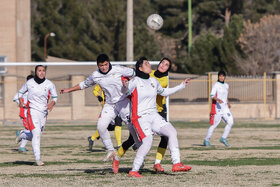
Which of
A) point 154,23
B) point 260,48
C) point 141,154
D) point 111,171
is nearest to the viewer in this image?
point 141,154

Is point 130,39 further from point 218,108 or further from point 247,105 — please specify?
point 218,108

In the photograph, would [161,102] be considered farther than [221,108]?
No

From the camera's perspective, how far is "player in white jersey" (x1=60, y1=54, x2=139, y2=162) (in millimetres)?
12469

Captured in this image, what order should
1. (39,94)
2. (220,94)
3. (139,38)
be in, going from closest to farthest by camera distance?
(39,94) < (220,94) < (139,38)

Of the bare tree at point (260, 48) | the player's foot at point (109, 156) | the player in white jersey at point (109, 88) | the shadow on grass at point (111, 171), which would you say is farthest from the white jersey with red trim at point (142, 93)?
the bare tree at point (260, 48)

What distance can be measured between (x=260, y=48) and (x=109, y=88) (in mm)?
42984

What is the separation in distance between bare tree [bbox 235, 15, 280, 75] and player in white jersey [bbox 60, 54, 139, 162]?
128 feet

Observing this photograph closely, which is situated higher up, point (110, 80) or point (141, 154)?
point (110, 80)

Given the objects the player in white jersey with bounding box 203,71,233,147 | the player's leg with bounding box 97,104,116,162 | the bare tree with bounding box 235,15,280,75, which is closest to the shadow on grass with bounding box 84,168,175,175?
the player's leg with bounding box 97,104,116,162

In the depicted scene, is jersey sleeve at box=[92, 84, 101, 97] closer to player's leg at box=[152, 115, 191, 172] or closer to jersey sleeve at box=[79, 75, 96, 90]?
jersey sleeve at box=[79, 75, 96, 90]

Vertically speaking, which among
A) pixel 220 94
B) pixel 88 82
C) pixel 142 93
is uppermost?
pixel 88 82

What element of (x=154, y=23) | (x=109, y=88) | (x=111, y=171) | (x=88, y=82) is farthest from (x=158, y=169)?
(x=154, y=23)

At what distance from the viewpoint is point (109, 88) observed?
1295cm

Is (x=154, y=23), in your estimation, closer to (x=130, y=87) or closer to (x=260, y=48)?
(x=130, y=87)
